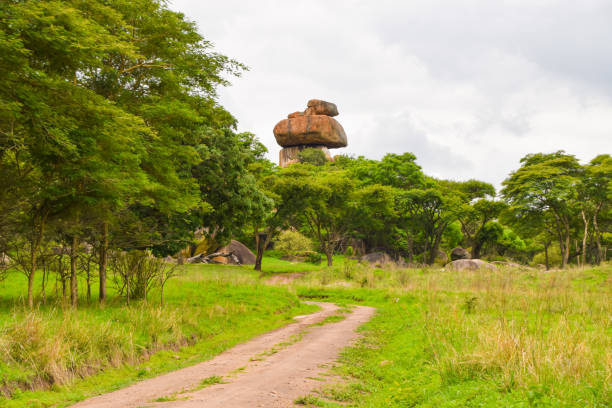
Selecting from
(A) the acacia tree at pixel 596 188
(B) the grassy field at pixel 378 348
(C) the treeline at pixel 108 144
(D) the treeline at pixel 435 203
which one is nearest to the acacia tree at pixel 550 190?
Answer: (D) the treeline at pixel 435 203

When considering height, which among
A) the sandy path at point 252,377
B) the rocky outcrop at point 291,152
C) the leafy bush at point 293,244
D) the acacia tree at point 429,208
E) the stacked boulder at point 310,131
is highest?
the stacked boulder at point 310,131

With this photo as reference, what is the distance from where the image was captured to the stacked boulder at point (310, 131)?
76562mm

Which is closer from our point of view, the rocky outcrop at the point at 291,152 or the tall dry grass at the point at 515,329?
the tall dry grass at the point at 515,329

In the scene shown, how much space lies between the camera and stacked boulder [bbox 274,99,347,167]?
251 feet

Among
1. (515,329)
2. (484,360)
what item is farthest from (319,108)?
(484,360)

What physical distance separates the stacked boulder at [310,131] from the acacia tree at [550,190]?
38.9 metres

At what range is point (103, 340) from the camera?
9680 mm

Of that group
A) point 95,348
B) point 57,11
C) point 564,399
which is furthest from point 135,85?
point 564,399

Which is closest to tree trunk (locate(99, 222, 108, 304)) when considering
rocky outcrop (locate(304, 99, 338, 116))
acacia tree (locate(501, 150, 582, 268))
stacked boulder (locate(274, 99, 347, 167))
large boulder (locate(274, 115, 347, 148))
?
acacia tree (locate(501, 150, 582, 268))

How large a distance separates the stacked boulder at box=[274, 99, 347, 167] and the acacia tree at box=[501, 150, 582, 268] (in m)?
38.9

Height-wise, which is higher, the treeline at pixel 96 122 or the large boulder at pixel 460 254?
the treeline at pixel 96 122

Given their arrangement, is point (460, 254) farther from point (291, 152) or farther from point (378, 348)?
point (378, 348)

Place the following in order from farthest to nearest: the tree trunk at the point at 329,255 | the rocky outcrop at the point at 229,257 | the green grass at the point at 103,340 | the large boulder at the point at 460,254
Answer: the large boulder at the point at 460,254
the rocky outcrop at the point at 229,257
the tree trunk at the point at 329,255
the green grass at the point at 103,340

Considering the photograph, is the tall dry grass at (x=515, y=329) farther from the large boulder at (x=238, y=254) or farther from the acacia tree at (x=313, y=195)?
the large boulder at (x=238, y=254)
